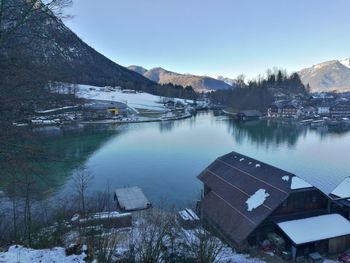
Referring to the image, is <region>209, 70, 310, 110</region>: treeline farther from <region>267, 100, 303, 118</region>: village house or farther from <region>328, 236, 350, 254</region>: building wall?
<region>328, 236, 350, 254</region>: building wall

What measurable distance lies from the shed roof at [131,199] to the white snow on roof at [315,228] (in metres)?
7.71

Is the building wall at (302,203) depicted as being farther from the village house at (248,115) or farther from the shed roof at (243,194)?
the village house at (248,115)

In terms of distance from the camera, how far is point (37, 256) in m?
5.82

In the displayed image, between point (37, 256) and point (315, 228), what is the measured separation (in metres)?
10.3

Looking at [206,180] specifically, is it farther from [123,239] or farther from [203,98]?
[203,98]

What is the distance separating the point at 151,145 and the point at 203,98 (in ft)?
273

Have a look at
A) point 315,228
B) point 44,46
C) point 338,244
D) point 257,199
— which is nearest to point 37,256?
point 44,46

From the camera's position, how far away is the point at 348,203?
45.6 feet

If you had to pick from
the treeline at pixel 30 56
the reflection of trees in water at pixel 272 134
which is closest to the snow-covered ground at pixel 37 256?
the treeline at pixel 30 56

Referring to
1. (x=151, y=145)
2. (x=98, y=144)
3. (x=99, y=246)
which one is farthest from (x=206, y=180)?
(x=98, y=144)

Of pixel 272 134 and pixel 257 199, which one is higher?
pixel 257 199

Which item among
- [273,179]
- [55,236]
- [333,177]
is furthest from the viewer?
[333,177]

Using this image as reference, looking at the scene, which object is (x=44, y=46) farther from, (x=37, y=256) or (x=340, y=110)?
(x=340, y=110)

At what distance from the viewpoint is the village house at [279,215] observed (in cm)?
1135
